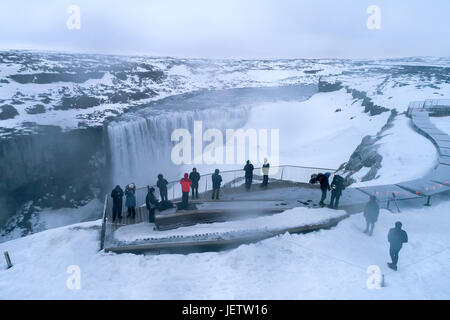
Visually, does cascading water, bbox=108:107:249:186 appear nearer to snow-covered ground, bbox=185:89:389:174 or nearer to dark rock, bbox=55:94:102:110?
snow-covered ground, bbox=185:89:389:174

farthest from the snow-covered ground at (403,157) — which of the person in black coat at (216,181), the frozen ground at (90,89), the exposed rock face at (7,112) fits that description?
the exposed rock face at (7,112)

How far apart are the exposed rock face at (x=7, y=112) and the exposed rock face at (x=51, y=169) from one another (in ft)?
16.4

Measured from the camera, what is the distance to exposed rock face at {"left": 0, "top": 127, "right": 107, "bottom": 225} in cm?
2705

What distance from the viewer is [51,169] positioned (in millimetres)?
30312

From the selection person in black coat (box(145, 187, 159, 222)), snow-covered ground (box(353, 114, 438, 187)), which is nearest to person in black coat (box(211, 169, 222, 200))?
person in black coat (box(145, 187, 159, 222))

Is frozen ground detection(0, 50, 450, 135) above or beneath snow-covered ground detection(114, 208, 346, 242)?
above

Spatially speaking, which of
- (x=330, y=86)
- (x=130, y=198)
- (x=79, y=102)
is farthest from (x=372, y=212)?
(x=330, y=86)

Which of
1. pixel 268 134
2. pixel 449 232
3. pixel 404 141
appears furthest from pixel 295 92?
pixel 449 232

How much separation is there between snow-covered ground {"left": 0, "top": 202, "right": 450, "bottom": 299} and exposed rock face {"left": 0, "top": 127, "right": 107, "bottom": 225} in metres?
21.8

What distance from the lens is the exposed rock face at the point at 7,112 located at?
3128cm

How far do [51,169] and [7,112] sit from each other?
874cm

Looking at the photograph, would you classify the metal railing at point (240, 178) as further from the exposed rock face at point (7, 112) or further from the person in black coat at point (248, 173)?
the exposed rock face at point (7, 112)

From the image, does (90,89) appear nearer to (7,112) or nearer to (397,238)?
(7,112)
